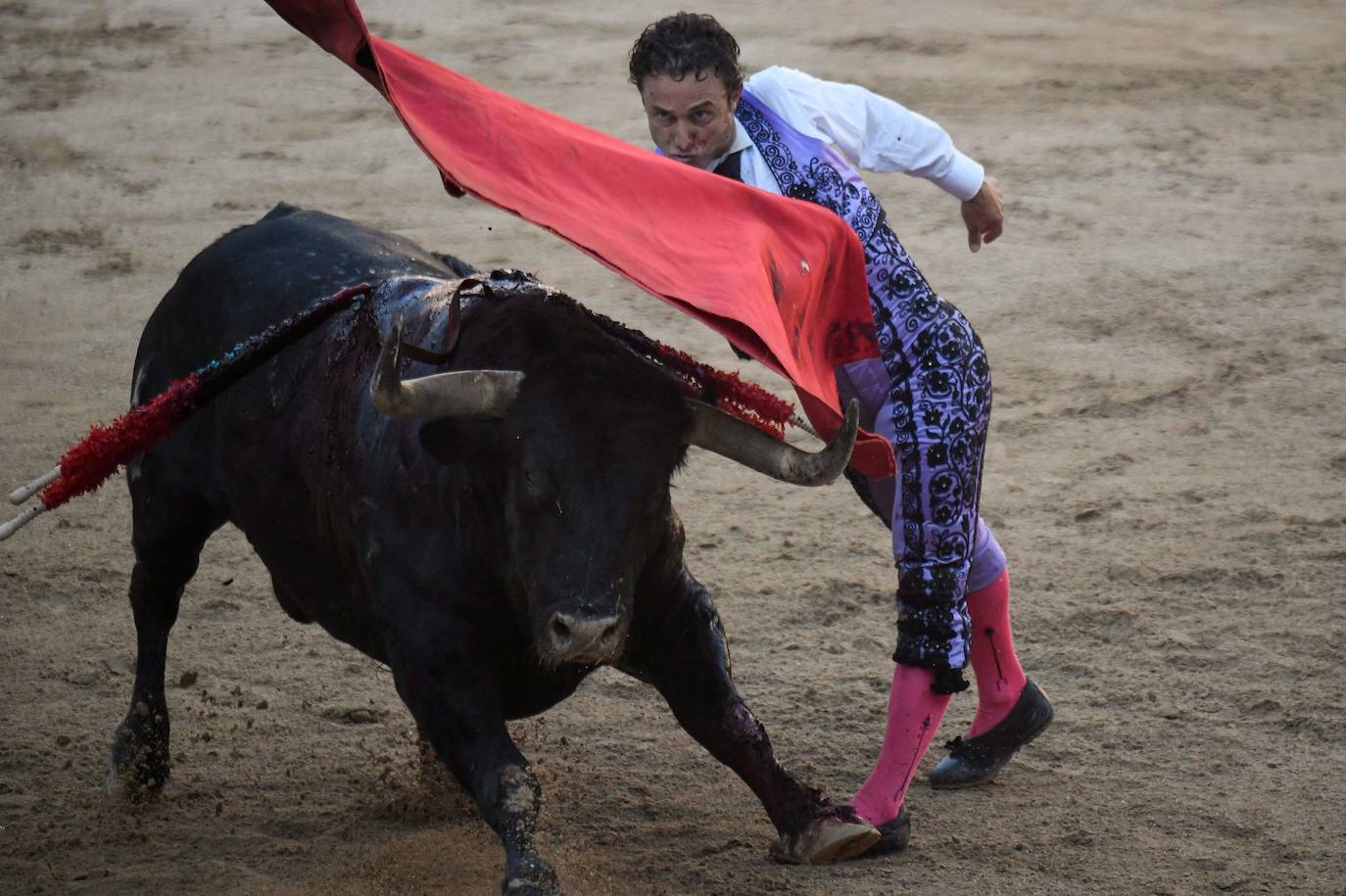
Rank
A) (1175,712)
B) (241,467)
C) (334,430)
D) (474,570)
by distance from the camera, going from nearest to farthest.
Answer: (474,570), (334,430), (241,467), (1175,712)

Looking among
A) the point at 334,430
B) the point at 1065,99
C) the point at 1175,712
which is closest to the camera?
Result: the point at 334,430

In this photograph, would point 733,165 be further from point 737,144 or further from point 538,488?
point 538,488

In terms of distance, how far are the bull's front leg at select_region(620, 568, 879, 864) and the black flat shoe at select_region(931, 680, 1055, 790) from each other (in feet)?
1.44

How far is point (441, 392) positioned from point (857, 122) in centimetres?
108

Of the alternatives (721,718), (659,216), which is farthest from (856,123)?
(721,718)

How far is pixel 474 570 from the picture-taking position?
3.18 metres

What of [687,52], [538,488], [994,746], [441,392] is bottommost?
[994,746]

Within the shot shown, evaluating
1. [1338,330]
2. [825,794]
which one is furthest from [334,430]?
[1338,330]

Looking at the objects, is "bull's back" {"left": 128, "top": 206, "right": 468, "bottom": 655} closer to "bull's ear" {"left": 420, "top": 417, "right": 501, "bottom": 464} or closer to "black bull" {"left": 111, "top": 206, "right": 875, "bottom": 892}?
"black bull" {"left": 111, "top": 206, "right": 875, "bottom": 892}

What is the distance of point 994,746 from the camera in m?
3.85

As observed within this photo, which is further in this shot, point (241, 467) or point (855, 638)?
point (855, 638)

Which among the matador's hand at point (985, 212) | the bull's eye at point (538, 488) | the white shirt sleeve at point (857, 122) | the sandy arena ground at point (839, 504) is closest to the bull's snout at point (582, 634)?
the bull's eye at point (538, 488)

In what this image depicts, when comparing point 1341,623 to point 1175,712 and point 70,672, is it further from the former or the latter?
point 70,672

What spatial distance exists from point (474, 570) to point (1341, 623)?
2431mm
